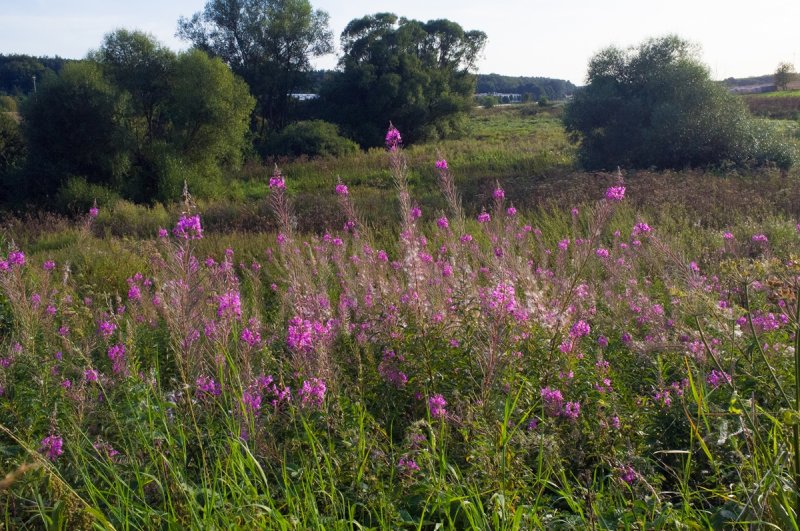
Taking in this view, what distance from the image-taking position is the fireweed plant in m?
1.84

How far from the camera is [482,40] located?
41969mm

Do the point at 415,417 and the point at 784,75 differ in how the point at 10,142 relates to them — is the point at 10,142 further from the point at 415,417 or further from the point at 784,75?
the point at 784,75

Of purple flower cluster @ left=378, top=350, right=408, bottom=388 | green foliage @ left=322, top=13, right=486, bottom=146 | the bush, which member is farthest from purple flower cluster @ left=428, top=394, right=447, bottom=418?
green foliage @ left=322, top=13, right=486, bottom=146

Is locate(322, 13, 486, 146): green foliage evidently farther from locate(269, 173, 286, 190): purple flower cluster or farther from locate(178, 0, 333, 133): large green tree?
locate(269, 173, 286, 190): purple flower cluster

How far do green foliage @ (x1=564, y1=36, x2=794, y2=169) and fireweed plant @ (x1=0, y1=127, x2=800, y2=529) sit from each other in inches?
652

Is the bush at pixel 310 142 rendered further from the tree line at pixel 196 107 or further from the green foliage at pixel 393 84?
the green foliage at pixel 393 84

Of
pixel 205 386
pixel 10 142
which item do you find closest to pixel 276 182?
pixel 205 386

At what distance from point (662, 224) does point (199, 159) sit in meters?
19.8

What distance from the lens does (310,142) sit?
31.0m

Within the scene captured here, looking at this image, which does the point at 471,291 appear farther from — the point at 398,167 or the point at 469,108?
the point at 469,108

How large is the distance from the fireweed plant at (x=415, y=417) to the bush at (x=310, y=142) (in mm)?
27625

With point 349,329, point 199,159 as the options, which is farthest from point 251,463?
point 199,159

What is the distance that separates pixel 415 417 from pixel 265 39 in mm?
38135

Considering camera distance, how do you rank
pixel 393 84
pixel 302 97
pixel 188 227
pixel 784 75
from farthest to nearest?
pixel 784 75 → pixel 302 97 → pixel 393 84 → pixel 188 227
